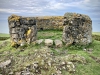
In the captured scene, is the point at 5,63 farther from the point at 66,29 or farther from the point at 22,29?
the point at 66,29

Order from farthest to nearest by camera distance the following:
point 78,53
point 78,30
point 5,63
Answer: point 78,30 < point 78,53 < point 5,63

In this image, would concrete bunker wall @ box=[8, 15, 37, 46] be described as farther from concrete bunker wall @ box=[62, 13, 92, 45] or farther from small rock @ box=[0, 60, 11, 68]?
concrete bunker wall @ box=[62, 13, 92, 45]

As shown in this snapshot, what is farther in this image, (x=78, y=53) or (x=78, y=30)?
(x=78, y=30)

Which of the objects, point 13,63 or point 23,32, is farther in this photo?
point 23,32

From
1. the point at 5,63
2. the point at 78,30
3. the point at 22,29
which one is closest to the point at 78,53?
the point at 78,30

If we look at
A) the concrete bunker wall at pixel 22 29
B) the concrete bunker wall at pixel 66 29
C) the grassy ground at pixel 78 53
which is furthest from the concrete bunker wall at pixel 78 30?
the concrete bunker wall at pixel 22 29

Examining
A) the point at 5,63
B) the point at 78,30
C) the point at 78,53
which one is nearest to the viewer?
the point at 5,63

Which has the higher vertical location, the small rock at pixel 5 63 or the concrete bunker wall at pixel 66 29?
the concrete bunker wall at pixel 66 29

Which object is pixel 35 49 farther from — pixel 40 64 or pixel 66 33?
pixel 66 33

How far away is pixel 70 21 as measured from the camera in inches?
503

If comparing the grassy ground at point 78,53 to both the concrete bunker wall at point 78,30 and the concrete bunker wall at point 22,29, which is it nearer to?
the concrete bunker wall at point 78,30

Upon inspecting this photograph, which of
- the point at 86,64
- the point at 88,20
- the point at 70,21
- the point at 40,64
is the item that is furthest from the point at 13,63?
the point at 88,20

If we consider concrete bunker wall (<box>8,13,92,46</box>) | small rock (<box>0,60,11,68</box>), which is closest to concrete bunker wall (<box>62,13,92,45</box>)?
concrete bunker wall (<box>8,13,92,46</box>)

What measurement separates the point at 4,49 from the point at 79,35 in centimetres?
659
